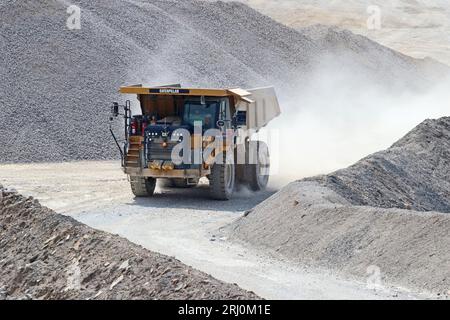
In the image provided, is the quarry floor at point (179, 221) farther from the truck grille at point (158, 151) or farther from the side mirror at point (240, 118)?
the side mirror at point (240, 118)

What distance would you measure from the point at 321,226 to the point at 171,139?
6.31 metres

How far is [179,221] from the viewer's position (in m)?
21.7

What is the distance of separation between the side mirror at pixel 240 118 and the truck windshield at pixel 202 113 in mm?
789

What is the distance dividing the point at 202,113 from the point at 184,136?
0.79 m

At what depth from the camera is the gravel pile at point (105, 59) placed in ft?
110

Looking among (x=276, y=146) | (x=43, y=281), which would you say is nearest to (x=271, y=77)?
(x=276, y=146)

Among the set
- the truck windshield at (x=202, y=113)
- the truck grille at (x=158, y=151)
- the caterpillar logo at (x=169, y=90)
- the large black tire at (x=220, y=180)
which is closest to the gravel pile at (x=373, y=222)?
the large black tire at (x=220, y=180)

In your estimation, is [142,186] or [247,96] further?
[247,96]

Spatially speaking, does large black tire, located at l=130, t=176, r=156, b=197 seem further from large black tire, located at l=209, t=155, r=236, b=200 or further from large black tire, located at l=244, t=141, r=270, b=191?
large black tire, located at l=244, t=141, r=270, b=191

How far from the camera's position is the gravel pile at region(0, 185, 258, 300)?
43.9ft

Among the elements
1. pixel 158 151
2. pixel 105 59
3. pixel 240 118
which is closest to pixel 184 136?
pixel 158 151


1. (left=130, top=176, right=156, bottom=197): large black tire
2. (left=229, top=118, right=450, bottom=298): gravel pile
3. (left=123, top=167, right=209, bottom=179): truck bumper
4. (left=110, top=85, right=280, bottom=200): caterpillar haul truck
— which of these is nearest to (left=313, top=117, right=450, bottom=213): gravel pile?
(left=229, top=118, right=450, bottom=298): gravel pile

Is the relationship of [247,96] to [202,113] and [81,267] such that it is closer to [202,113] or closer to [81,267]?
[202,113]

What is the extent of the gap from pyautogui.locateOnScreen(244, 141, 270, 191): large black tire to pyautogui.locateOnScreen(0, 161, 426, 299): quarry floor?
35cm
